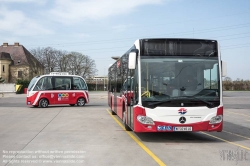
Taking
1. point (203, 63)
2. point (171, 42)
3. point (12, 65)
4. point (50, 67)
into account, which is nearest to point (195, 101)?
point (203, 63)

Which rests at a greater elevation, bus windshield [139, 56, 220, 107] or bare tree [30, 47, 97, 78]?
bare tree [30, 47, 97, 78]

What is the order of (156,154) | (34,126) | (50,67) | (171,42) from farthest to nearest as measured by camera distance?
(50,67)
(34,126)
(171,42)
(156,154)

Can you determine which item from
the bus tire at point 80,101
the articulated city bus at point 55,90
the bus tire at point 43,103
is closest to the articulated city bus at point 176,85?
the articulated city bus at point 55,90

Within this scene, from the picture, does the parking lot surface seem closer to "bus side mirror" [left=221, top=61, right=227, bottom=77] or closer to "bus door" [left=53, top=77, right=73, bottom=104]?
"bus side mirror" [left=221, top=61, right=227, bottom=77]

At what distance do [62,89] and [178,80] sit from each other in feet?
55.2

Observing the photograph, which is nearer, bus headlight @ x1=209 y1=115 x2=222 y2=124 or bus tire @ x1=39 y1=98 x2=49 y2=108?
bus headlight @ x1=209 y1=115 x2=222 y2=124

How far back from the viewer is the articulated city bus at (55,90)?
24859mm

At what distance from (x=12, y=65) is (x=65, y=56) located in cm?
2438

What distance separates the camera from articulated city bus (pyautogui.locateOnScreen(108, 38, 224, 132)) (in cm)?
975

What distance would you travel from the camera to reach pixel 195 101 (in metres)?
9.80

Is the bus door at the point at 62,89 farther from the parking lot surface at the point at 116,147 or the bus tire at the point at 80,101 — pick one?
the parking lot surface at the point at 116,147

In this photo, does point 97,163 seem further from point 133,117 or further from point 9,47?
point 9,47

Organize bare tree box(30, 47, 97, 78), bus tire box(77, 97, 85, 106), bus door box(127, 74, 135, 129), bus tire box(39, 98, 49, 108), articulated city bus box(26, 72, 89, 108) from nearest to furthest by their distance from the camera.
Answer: bus door box(127, 74, 135, 129)
articulated city bus box(26, 72, 89, 108)
bus tire box(39, 98, 49, 108)
bus tire box(77, 97, 85, 106)
bare tree box(30, 47, 97, 78)

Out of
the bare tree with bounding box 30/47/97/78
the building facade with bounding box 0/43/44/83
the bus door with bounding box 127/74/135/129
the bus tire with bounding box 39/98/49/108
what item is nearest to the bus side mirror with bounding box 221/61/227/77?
the bus door with bounding box 127/74/135/129
